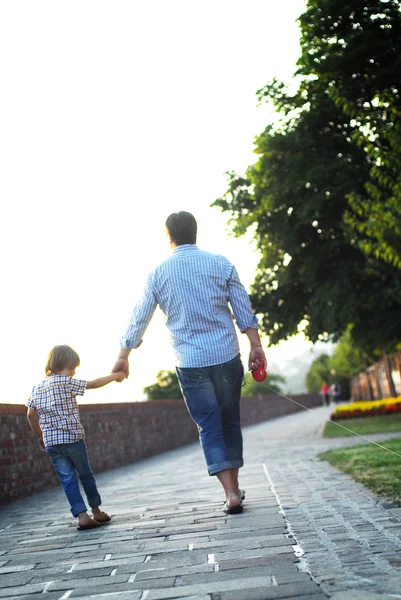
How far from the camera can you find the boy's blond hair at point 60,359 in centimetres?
516

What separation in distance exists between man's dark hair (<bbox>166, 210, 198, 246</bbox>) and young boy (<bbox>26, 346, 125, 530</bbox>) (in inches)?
44.9

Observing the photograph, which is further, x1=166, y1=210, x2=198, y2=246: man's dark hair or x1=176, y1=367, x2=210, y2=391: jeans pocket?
x1=166, y1=210, x2=198, y2=246: man's dark hair

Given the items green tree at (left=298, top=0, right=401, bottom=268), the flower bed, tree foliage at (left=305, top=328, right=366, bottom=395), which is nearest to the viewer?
green tree at (left=298, top=0, right=401, bottom=268)

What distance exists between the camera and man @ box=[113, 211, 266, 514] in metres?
4.80

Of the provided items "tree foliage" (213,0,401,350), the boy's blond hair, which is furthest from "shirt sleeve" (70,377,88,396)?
"tree foliage" (213,0,401,350)

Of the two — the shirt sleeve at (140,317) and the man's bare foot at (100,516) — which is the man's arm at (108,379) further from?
the man's bare foot at (100,516)

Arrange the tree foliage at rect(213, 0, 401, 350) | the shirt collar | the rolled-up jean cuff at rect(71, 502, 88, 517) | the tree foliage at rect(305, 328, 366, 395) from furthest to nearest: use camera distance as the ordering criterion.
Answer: the tree foliage at rect(305, 328, 366, 395) → the tree foliage at rect(213, 0, 401, 350) → the shirt collar → the rolled-up jean cuff at rect(71, 502, 88, 517)

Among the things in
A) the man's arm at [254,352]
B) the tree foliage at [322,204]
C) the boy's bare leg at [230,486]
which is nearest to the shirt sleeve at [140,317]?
the man's arm at [254,352]

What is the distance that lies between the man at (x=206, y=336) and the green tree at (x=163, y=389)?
1706cm

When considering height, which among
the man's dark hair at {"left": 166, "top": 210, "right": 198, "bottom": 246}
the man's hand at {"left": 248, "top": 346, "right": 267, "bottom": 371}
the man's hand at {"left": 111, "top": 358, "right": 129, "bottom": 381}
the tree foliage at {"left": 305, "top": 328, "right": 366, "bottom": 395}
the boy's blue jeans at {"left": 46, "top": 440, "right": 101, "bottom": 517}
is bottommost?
the boy's blue jeans at {"left": 46, "top": 440, "right": 101, "bottom": 517}

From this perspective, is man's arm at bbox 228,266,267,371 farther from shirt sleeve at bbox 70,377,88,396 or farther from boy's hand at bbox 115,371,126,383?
shirt sleeve at bbox 70,377,88,396

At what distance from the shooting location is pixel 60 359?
5.16 metres

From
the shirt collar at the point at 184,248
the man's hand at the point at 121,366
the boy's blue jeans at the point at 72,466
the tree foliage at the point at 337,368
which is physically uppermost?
the tree foliage at the point at 337,368

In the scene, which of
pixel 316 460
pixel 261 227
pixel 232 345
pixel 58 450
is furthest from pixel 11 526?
pixel 261 227
